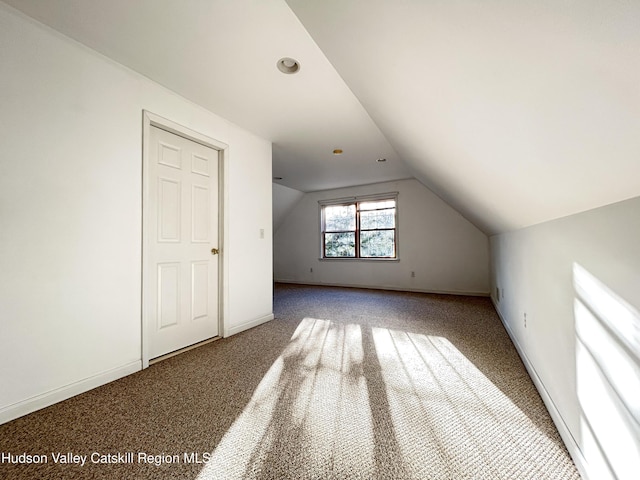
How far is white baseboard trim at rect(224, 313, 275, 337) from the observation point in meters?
2.76

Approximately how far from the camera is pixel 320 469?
109cm

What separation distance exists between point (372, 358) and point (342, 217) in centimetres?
435

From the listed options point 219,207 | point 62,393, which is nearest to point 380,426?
point 62,393

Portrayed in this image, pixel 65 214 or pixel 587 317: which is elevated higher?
pixel 65 214

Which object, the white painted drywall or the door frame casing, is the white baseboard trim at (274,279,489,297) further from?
the door frame casing

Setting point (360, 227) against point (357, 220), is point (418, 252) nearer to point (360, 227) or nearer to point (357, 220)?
point (360, 227)

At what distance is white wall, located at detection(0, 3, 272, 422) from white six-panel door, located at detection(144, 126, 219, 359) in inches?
6.6

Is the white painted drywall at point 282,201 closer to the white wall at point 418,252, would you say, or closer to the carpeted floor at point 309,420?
the white wall at point 418,252

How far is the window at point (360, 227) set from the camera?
18.8ft

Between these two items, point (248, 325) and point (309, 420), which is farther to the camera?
point (248, 325)

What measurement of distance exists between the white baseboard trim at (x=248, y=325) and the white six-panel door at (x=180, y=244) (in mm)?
138

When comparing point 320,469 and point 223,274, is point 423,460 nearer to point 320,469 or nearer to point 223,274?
point 320,469

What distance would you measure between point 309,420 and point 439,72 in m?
1.74

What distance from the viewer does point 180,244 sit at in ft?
7.89
